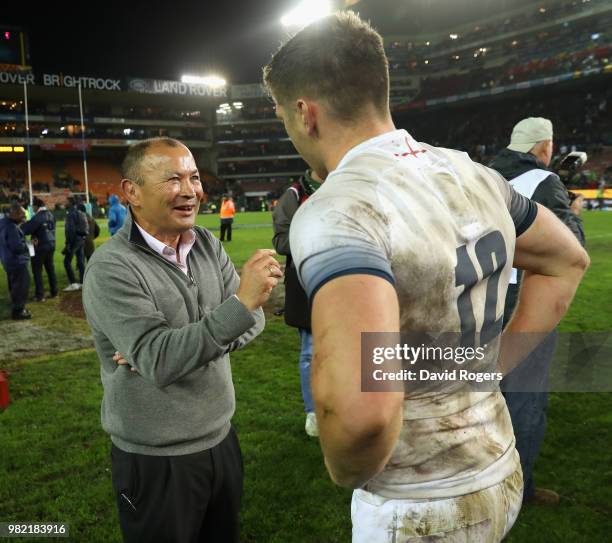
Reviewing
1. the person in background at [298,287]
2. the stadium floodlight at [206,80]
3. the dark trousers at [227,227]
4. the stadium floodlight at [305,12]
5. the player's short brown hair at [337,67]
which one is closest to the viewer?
the player's short brown hair at [337,67]

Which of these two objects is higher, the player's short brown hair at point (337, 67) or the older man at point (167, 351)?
the player's short brown hair at point (337, 67)

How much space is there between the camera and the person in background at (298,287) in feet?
11.5

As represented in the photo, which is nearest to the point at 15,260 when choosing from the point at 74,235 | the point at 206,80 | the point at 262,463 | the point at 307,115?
the point at 74,235

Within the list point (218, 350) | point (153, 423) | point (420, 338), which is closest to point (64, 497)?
point (153, 423)

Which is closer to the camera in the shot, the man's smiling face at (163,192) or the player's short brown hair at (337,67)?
the player's short brown hair at (337,67)

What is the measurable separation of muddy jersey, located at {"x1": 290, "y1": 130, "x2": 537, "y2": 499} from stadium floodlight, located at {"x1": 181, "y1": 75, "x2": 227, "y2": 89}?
7001 cm

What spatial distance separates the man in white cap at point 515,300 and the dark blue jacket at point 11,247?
8333mm

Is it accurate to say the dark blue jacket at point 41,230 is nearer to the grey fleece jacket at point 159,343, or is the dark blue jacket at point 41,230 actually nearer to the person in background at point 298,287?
the person in background at point 298,287

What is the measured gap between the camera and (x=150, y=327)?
1870 mm

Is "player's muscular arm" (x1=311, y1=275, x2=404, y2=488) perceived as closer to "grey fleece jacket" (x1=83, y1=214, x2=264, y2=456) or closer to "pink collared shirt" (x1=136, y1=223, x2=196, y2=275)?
"grey fleece jacket" (x1=83, y1=214, x2=264, y2=456)

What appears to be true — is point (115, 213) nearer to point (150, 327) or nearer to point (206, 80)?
point (150, 327)

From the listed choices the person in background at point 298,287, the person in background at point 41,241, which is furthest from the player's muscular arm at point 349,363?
the person in background at point 41,241

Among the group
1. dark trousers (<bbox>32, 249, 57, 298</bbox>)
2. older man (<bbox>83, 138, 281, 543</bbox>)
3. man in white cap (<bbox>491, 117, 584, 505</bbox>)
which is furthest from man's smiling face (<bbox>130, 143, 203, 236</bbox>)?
dark trousers (<bbox>32, 249, 57, 298</bbox>)

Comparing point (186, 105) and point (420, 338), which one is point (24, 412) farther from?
point (186, 105)
